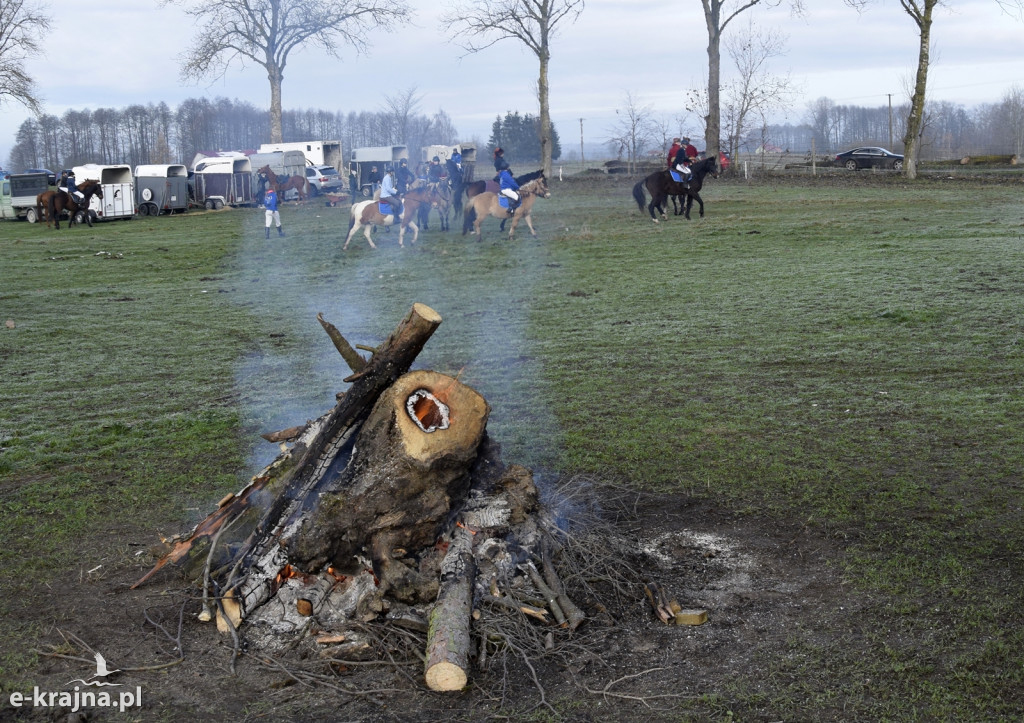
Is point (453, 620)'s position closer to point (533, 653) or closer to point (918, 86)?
point (533, 653)

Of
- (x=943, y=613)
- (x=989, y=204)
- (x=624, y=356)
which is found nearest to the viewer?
(x=943, y=613)

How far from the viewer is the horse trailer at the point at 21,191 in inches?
1288

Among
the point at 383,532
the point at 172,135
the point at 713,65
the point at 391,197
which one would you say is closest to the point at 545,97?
the point at 713,65

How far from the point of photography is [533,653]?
3.99 meters

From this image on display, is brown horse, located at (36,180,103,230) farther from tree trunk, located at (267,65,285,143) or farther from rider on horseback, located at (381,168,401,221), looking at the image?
tree trunk, located at (267,65,285,143)

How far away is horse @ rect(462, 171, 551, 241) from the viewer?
21.1m

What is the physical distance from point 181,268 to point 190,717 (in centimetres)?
1640

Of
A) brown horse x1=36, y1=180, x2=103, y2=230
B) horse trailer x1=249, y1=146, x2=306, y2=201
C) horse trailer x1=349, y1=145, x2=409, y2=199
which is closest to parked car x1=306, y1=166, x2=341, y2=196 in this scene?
horse trailer x1=249, y1=146, x2=306, y2=201

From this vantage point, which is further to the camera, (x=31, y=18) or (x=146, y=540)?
(x=31, y=18)

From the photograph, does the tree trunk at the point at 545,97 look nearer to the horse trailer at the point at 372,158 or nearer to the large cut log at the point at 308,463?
the horse trailer at the point at 372,158

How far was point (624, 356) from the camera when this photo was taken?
380 inches

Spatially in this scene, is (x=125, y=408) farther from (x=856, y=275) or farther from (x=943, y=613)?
(x=856, y=275)

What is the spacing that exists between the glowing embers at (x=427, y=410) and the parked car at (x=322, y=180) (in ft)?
117

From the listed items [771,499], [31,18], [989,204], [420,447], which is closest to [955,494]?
[771,499]
